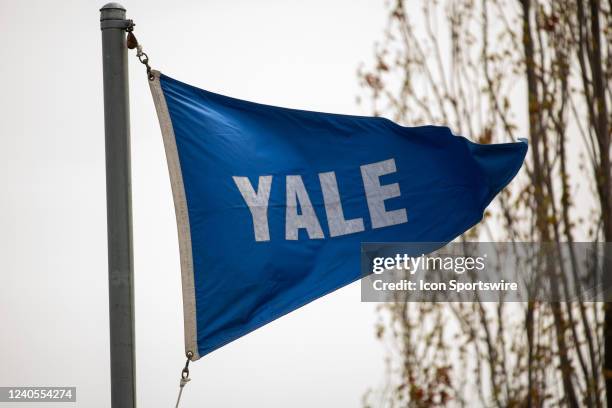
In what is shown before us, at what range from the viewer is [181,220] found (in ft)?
8.00

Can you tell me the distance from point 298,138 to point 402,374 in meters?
2.02

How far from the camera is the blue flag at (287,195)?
2467 mm

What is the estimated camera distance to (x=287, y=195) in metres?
2.64

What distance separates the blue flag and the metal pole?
21 cm

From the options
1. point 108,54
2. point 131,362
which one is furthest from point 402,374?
point 108,54

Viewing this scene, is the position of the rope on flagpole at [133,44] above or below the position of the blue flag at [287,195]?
above

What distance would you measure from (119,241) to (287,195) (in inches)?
24.4

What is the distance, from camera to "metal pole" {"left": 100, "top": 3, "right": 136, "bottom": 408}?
7.38ft

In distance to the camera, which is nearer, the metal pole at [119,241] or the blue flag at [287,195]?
the metal pole at [119,241]

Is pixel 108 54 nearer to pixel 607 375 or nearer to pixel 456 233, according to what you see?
pixel 456 233

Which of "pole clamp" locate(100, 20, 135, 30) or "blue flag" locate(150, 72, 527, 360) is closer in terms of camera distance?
"pole clamp" locate(100, 20, 135, 30)

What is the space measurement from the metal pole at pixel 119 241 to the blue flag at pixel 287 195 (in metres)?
0.21

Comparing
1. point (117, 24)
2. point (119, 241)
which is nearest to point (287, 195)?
point (119, 241)

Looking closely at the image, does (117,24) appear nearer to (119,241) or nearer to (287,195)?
(119,241)
